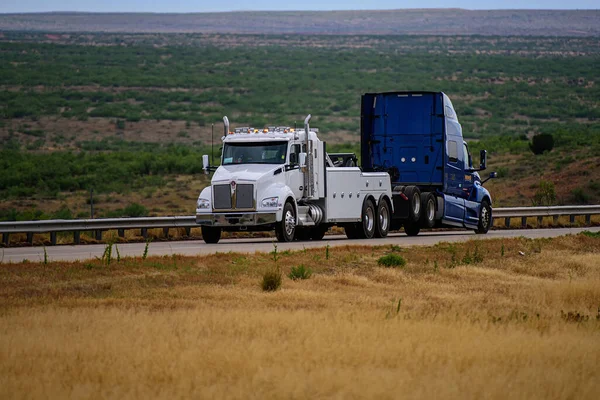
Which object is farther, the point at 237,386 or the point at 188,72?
the point at 188,72

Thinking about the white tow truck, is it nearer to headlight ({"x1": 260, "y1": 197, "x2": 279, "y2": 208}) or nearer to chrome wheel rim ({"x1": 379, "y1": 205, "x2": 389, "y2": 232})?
headlight ({"x1": 260, "y1": 197, "x2": 279, "y2": 208})

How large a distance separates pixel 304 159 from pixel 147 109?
67282mm

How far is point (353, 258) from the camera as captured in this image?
2228 cm

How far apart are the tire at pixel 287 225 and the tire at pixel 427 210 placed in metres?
4.75

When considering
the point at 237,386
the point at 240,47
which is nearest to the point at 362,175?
the point at 237,386

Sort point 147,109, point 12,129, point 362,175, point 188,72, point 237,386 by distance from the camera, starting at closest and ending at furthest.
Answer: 1. point 237,386
2. point 362,175
3. point 12,129
4. point 147,109
5. point 188,72

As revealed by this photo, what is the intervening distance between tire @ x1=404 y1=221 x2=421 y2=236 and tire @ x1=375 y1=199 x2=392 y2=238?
71 centimetres

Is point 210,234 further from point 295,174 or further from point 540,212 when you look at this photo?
point 540,212

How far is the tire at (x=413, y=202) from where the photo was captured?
3189 centimetres

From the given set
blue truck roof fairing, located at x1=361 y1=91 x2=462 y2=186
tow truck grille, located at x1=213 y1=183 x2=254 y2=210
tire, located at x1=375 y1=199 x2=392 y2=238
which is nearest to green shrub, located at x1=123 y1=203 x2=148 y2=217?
blue truck roof fairing, located at x1=361 y1=91 x2=462 y2=186

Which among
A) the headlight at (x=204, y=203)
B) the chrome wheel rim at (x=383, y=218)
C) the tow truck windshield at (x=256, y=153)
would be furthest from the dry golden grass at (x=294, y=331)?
the chrome wheel rim at (x=383, y=218)

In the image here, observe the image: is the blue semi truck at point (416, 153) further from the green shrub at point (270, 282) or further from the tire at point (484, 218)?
the green shrub at point (270, 282)

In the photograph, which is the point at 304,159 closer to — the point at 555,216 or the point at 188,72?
the point at 555,216

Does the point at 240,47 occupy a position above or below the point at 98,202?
above
